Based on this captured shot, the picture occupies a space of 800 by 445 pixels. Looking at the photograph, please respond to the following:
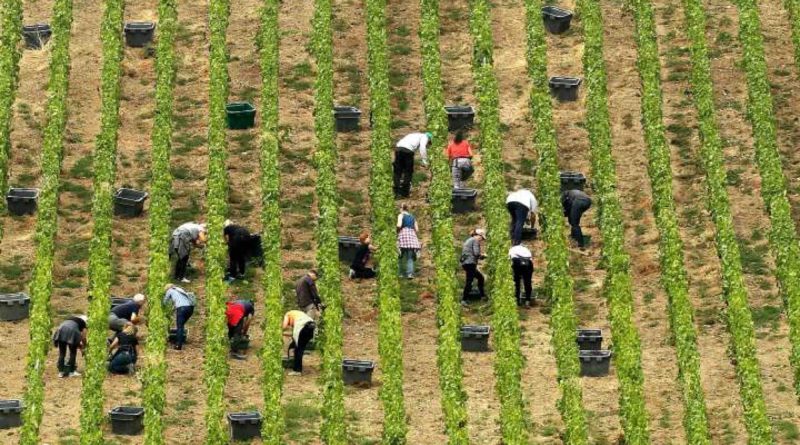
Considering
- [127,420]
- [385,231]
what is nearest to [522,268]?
[385,231]

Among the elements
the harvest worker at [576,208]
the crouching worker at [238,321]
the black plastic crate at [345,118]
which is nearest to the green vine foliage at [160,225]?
the crouching worker at [238,321]

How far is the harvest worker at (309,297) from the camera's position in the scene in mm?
42969

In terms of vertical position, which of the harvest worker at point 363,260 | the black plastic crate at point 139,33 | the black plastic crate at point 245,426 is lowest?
the black plastic crate at point 245,426

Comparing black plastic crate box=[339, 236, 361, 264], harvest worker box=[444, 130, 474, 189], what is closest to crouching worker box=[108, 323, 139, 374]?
black plastic crate box=[339, 236, 361, 264]

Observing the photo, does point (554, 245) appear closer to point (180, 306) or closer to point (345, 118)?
point (345, 118)

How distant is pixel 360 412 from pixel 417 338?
A: 286cm

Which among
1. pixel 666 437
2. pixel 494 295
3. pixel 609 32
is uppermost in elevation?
pixel 609 32

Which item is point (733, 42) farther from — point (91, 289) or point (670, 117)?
point (91, 289)

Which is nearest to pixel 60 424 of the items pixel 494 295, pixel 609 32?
pixel 494 295

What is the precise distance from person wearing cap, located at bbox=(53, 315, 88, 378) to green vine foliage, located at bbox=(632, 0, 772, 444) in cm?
1075

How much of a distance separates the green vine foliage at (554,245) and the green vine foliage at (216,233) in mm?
5838

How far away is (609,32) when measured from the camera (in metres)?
54.0

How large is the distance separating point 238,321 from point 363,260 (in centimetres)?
351

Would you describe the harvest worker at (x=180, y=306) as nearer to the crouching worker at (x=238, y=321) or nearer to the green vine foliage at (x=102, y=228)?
the crouching worker at (x=238, y=321)
